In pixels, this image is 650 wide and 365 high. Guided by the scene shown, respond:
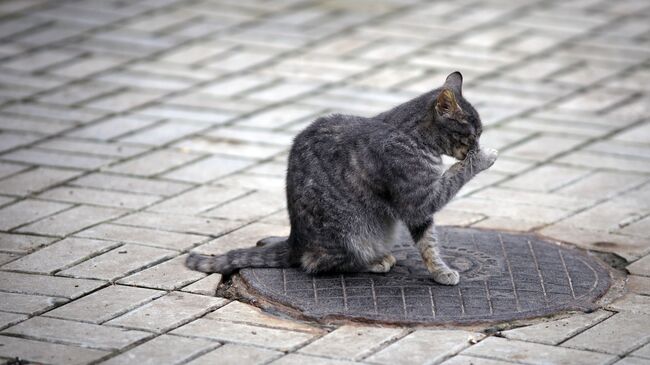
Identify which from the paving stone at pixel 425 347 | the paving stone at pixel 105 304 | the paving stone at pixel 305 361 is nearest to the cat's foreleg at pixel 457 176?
the paving stone at pixel 425 347

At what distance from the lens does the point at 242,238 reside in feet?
20.2

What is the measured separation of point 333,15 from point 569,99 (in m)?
2.91

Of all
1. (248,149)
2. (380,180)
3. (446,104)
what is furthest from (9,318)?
(248,149)

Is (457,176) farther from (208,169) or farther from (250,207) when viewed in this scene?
(208,169)

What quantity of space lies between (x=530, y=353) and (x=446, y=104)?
126 centimetres

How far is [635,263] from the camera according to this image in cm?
579

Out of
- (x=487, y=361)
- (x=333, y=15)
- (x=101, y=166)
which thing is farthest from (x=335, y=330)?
(x=333, y=15)

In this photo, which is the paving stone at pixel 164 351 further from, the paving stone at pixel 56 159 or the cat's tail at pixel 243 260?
the paving stone at pixel 56 159

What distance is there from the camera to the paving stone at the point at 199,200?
6562 millimetres

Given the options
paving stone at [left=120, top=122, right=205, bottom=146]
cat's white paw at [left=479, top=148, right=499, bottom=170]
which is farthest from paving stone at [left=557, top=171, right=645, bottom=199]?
paving stone at [left=120, top=122, right=205, bottom=146]

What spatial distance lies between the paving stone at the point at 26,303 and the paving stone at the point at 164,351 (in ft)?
2.09

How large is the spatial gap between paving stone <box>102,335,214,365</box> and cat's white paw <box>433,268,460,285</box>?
1159 mm

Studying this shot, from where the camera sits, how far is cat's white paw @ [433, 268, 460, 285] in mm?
5375

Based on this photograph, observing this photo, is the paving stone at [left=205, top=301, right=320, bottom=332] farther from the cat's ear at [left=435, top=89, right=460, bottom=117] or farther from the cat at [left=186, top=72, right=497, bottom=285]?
the cat's ear at [left=435, top=89, right=460, bottom=117]
